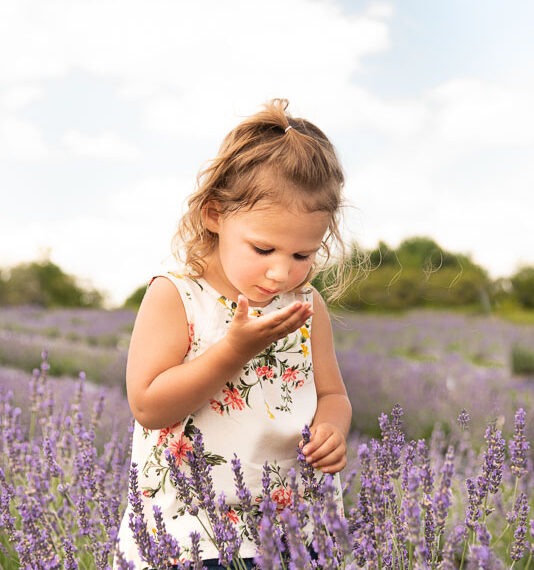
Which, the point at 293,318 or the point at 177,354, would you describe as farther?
the point at 177,354

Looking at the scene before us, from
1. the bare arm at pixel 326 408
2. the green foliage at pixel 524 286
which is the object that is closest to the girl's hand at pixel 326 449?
the bare arm at pixel 326 408

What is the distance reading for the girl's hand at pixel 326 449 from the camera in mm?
1850

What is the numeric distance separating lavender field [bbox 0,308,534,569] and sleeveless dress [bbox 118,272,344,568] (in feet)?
0.24

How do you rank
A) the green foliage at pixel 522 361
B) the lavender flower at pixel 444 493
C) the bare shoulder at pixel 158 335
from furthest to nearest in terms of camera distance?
the green foliage at pixel 522 361 → the bare shoulder at pixel 158 335 → the lavender flower at pixel 444 493

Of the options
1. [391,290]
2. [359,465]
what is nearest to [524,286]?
[391,290]

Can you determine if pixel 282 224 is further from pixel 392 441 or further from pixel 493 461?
pixel 493 461

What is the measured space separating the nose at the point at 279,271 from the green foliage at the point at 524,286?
1897 cm

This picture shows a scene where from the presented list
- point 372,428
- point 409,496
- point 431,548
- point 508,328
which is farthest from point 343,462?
point 508,328

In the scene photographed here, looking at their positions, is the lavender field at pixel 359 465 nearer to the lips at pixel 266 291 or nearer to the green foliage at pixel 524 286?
the lips at pixel 266 291

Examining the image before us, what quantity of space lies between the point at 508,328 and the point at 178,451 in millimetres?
10779

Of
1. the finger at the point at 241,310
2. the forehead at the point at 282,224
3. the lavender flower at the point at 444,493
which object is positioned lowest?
the lavender flower at the point at 444,493

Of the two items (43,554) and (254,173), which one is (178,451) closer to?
(43,554)

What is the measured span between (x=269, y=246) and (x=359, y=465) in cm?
178

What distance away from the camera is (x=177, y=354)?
6.38ft
